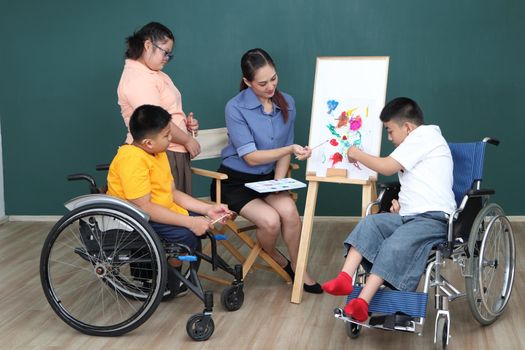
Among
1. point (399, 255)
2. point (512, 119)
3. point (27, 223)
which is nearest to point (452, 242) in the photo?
point (399, 255)

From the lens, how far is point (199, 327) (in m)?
3.28

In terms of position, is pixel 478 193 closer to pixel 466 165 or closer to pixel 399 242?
pixel 466 165

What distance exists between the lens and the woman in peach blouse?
12.4 feet

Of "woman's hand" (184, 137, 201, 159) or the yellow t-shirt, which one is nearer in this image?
the yellow t-shirt

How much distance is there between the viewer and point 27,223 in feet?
18.0

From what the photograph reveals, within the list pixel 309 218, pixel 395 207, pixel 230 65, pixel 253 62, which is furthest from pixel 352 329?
pixel 230 65

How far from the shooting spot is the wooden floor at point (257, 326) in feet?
10.6

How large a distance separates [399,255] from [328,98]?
1018mm

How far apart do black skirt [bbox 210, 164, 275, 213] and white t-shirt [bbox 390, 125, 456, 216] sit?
844 mm

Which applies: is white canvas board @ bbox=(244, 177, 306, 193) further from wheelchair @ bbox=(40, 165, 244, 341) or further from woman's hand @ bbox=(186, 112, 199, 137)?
woman's hand @ bbox=(186, 112, 199, 137)

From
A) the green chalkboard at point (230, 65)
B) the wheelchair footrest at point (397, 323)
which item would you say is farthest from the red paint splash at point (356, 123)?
the green chalkboard at point (230, 65)

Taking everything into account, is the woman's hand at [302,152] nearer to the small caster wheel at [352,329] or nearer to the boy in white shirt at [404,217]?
the boy in white shirt at [404,217]

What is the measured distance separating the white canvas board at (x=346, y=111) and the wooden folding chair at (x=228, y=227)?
317 mm

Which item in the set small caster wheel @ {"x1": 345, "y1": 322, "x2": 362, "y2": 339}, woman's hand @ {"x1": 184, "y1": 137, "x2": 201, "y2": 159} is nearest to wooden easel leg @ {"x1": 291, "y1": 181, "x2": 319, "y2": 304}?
small caster wheel @ {"x1": 345, "y1": 322, "x2": 362, "y2": 339}
